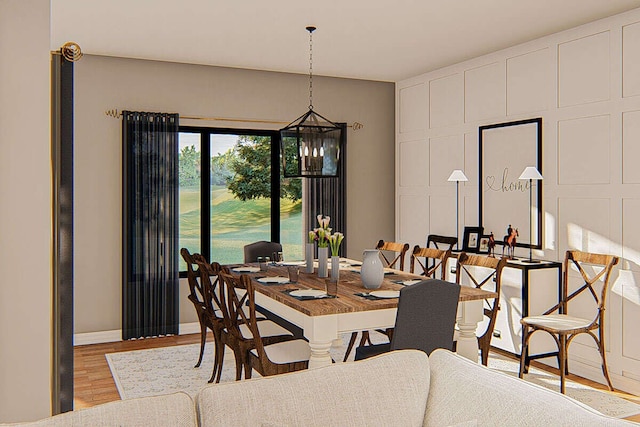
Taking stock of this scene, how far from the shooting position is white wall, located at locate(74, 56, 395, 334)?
5836 mm

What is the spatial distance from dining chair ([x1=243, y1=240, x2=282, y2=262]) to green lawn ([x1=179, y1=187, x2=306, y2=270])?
0.97 meters

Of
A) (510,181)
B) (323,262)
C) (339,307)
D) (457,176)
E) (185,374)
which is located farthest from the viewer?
(457,176)

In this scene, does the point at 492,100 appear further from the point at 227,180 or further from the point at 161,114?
the point at 161,114

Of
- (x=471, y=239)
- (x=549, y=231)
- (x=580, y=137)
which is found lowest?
(x=471, y=239)

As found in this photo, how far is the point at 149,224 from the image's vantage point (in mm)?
6004

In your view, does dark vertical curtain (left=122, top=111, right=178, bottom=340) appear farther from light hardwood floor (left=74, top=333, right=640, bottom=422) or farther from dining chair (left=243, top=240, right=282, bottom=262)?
dining chair (left=243, top=240, right=282, bottom=262)

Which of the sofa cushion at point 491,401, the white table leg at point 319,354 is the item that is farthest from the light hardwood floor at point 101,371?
the sofa cushion at point 491,401

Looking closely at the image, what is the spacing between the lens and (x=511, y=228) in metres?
5.46

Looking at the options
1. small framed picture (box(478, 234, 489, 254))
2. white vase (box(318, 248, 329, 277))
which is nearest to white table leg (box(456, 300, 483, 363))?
white vase (box(318, 248, 329, 277))

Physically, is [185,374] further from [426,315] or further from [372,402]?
[372,402]
